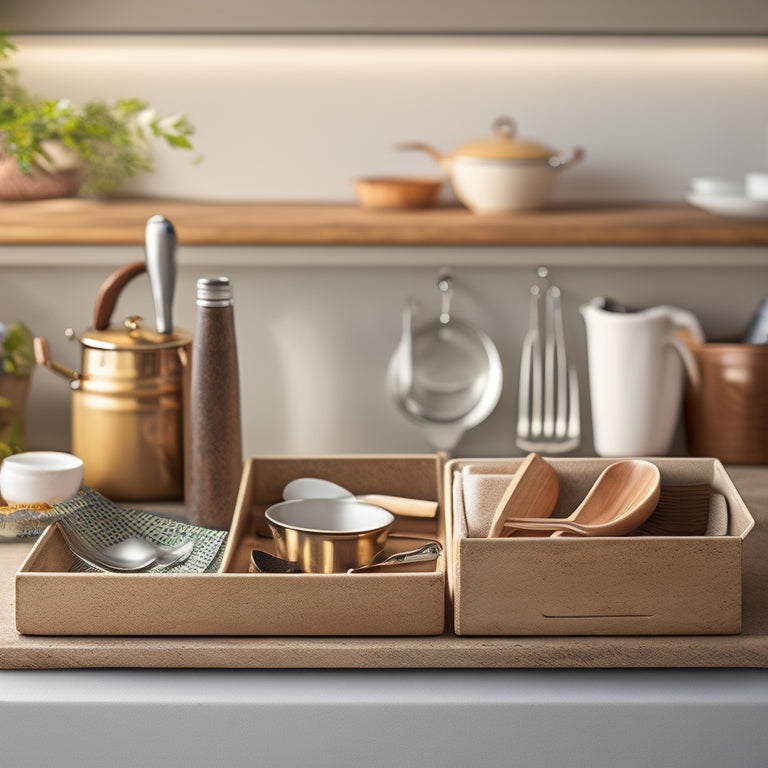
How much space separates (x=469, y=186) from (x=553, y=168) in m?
0.14

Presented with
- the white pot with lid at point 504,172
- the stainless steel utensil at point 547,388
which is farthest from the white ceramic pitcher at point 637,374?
the white pot with lid at point 504,172

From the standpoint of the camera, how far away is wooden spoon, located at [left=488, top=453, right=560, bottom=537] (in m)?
1.00

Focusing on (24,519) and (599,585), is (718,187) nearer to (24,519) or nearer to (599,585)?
(599,585)

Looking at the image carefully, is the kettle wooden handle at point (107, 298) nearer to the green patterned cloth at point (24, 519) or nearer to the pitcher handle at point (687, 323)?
the green patterned cloth at point (24, 519)

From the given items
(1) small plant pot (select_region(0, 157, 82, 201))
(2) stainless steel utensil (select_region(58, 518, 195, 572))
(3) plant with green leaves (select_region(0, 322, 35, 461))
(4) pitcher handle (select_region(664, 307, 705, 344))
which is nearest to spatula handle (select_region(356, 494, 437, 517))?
(2) stainless steel utensil (select_region(58, 518, 195, 572))

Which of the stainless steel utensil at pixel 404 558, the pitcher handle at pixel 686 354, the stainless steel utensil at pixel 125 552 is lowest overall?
the stainless steel utensil at pixel 125 552

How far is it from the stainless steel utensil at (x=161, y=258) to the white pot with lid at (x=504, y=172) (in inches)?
25.4

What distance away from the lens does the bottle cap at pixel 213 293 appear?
116 centimetres

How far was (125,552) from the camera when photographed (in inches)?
42.8

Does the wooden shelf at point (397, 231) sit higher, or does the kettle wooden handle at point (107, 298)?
the wooden shelf at point (397, 231)

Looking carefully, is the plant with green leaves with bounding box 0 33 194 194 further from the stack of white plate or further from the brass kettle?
the stack of white plate

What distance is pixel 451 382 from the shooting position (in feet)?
6.07

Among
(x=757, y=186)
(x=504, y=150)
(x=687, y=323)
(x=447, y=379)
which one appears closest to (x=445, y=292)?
(x=447, y=379)

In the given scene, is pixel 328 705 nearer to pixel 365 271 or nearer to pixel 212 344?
pixel 212 344
